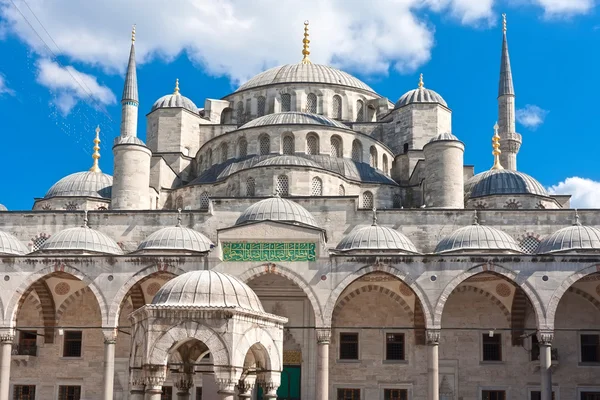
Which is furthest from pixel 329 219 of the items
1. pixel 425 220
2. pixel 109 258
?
pixel 109 258

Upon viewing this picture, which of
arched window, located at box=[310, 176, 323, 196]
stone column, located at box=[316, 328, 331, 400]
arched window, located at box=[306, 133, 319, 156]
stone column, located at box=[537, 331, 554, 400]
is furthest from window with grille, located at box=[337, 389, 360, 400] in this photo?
arched window, located at box=[306, 133, 319, 156]

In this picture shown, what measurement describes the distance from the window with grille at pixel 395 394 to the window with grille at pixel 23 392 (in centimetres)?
979

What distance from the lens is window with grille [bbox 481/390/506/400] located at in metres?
24.9

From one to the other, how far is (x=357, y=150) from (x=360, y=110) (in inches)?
195

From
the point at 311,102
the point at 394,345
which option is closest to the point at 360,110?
the point at 311,102

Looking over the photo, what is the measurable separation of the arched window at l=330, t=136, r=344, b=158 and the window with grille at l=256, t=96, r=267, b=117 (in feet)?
Answer: 17.0

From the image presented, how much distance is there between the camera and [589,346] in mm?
24750

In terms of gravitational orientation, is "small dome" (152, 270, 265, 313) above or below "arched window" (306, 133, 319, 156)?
below

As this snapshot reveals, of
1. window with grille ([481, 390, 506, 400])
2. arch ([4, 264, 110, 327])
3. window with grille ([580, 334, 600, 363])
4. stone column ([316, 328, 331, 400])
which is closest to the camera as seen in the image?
stone column ([316, 328, 331, 400])

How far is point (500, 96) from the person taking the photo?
113 feet

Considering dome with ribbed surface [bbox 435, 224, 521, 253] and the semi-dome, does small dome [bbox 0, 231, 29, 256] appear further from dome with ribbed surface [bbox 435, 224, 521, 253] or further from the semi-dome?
dome with ribbed surface [bbox 435, 224, 521, 253]

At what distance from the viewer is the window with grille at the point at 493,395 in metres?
24.9

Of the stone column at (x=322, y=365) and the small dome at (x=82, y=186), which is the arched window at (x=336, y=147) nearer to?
the small dome at (x=82, y=186)

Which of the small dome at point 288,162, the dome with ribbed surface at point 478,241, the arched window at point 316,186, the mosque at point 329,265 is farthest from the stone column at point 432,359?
the small dome at point 288,162
